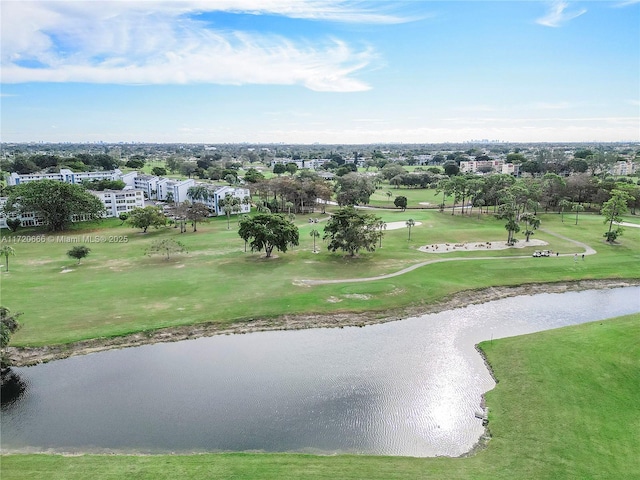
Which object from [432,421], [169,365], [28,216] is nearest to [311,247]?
[169,365]

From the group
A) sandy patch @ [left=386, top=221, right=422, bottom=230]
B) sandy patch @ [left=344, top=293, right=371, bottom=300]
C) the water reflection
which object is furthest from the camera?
sandy patch @ [left=386, top=221, right=422, bottom=230]

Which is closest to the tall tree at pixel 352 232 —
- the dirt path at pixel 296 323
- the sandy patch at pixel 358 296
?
the dirt path at pixel 296 323

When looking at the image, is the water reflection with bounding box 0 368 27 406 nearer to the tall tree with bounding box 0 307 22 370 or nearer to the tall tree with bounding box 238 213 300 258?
the tall tree with bounding box 0 307 22 370

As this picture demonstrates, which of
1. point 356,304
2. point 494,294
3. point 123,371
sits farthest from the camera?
point 494,294

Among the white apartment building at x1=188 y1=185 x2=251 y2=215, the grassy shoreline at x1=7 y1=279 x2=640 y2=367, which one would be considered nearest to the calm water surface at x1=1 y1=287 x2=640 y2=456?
the grassy shoreline at x1=7 y1=279 x2=640 y2=367

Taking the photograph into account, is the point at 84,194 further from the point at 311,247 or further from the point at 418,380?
the point at 418,380

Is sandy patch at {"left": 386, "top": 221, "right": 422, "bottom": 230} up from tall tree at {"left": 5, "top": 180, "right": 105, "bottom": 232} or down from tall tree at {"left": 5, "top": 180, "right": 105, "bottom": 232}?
down

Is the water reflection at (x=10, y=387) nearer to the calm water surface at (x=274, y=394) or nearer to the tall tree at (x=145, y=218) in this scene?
the calm water surface at (x=274, y=394)
